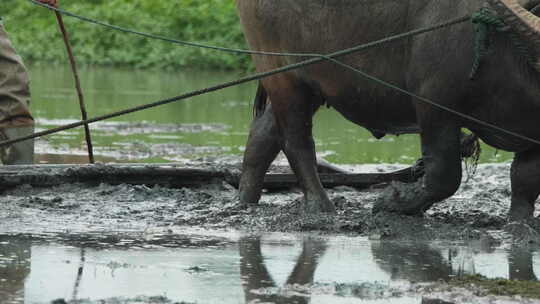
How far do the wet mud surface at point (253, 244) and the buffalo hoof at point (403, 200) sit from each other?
3.9 inches

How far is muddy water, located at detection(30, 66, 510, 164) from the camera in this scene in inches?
497

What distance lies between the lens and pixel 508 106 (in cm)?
733

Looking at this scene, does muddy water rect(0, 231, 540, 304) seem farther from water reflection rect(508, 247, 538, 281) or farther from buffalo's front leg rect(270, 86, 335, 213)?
buffalo's front leg rect(270, 86, 335, 213)

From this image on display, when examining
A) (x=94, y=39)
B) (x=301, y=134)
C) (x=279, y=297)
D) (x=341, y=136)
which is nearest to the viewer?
(x=279, y=297)

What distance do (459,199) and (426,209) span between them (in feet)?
4.57

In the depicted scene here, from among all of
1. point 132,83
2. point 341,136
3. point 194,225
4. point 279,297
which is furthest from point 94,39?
point 279,297

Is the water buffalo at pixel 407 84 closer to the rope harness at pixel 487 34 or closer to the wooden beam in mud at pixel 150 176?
the rope harness at pixel 487 34

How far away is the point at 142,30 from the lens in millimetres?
26938

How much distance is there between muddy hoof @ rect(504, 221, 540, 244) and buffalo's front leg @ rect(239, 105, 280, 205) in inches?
73.4

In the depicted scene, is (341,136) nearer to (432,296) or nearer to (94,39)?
(432,296)

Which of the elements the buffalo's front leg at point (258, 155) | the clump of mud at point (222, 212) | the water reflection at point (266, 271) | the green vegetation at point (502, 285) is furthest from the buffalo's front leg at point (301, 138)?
the green vegetation at point (502, 285)

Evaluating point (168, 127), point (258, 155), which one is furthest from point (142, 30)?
point (258, 155)

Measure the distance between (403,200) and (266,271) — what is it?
186 centimetres

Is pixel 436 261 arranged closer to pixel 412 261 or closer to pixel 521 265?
pixel 412 261
